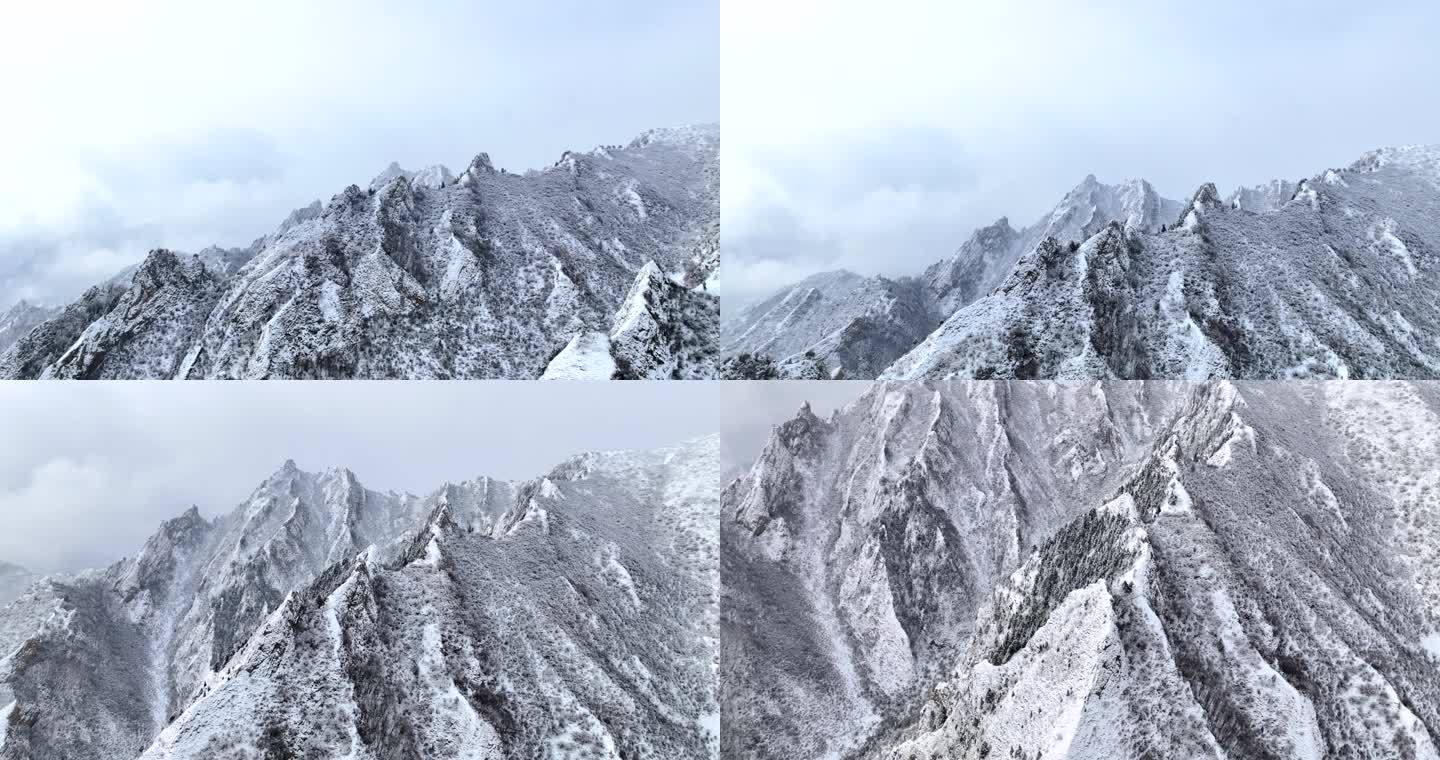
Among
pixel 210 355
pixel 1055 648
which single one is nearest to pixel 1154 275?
pixel 1055 648

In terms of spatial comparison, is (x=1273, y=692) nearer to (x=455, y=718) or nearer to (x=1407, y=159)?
(x=455, y=718)

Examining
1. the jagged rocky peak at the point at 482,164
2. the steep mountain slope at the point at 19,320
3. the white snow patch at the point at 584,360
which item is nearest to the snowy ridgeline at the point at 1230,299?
the white snow patch at the point at 584,360

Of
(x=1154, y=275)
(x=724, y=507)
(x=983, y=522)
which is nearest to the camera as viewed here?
(x=1154, y=275)

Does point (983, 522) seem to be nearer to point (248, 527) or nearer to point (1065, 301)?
point (1065, 301)

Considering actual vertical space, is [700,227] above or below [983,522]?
above

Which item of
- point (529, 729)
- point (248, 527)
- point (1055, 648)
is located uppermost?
point (248, 527)

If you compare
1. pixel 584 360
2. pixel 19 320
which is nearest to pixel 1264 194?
pixel 584 360
